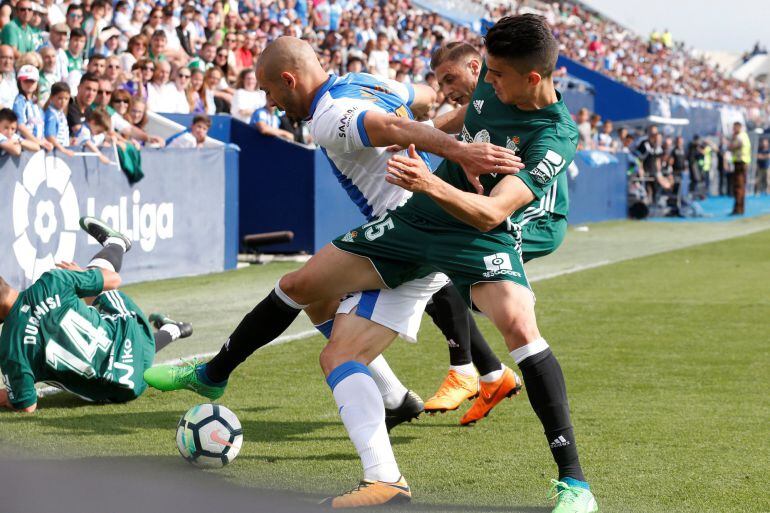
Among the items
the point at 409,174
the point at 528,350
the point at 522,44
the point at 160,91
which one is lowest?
the point at 528,350

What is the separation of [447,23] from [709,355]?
2922cm

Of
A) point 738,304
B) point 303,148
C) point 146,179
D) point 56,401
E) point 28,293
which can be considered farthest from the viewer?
point 303,148

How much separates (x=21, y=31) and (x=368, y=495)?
11259 millimetres

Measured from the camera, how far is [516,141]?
4734 millimetres

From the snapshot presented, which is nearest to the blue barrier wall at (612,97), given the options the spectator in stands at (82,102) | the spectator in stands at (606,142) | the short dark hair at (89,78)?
the spectator in stands at (606,142)

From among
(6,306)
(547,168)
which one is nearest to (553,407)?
(547,168)

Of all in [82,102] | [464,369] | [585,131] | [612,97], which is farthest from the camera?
[612,97]

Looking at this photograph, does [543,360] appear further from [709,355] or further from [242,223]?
[242,223]

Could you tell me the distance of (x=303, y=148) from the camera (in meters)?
15.4

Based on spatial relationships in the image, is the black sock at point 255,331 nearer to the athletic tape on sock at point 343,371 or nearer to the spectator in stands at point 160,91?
the athletic tape on sock at point 343,371

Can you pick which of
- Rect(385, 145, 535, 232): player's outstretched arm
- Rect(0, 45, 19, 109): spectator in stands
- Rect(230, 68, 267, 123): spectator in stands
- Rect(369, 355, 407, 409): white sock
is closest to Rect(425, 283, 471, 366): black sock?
Rect(369, 355, 407, 409): white sock

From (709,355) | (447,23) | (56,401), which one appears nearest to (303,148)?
(709,355)

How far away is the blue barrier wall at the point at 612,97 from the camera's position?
124 ft

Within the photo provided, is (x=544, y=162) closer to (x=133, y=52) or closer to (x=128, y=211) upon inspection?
(x=128, y=211)
